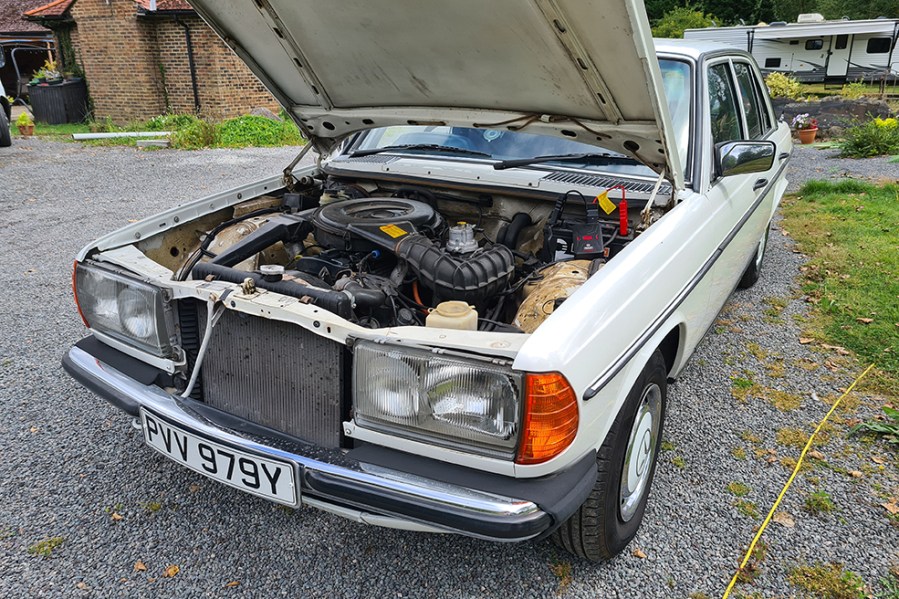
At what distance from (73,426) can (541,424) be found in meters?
2.64

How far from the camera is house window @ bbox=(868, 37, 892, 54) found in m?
22.7

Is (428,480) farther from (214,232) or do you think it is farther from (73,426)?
(73,426)

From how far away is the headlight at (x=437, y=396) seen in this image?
70.6 inches

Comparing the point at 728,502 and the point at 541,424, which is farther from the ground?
the point at 541,424

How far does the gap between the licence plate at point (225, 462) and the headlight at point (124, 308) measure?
11.2 inches

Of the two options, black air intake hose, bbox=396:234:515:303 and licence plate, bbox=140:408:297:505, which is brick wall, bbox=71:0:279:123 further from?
licence plate, bbox=140:408:297:505

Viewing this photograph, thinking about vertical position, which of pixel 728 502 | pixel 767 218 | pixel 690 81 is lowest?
pixel 728 502

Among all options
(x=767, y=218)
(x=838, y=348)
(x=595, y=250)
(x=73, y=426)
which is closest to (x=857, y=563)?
(x=595, y=250)

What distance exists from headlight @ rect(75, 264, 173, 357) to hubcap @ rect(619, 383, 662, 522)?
1.73 meters

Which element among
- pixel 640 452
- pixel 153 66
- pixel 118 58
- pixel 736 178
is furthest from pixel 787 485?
pixel 118 58

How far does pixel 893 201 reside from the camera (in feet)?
23.4

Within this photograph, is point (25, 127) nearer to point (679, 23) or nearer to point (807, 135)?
point (807, 135)

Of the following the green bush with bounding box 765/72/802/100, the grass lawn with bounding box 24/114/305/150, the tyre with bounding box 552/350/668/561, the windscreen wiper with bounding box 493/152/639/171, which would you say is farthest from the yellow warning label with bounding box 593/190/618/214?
the green bush with bounding box 765/72/802/100

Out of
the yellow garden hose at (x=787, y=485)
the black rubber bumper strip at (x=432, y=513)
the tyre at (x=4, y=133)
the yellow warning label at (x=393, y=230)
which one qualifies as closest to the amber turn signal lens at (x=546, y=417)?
the black rubber bumper strip at (x=432, y=513)
